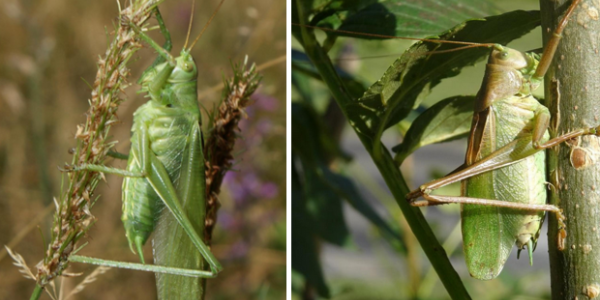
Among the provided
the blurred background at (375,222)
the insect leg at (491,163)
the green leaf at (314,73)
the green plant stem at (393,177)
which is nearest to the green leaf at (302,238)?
the blurred background at (375,222)

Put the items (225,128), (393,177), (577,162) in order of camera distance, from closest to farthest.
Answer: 1. (577,162)
2. (393,177)
3. (225,128)

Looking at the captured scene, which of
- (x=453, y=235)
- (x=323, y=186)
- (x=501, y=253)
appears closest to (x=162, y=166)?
(x=323, y=186)

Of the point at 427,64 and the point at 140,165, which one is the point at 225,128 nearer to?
the point at 140,165

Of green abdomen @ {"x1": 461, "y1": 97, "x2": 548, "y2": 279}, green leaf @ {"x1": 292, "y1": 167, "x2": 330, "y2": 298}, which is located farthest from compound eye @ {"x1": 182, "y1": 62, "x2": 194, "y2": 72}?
green abdomen @ {"x1": 461, "y1": 97, "x2": 548, "y2": 279}

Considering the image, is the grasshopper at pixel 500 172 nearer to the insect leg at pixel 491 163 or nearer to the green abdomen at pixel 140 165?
the insect leg at pixel 491 163

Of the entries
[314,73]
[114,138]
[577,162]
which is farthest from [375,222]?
[114,138]

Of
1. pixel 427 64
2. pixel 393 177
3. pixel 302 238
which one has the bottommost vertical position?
pixel 302 238

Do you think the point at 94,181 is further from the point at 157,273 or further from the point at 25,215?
the point at 25,215
